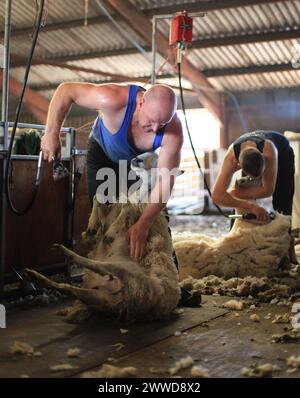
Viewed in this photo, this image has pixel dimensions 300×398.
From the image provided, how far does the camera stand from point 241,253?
4.47m

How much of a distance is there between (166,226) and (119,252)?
14.7 inches

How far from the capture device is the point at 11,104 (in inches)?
595

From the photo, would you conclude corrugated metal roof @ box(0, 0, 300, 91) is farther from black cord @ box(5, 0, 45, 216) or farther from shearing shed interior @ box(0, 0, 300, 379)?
black cord @ box(5, 0, 45, 216)

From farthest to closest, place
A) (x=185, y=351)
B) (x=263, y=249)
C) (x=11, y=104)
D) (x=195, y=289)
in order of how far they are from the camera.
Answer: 1. (x=11, y=104)
2. (x=263, y=249)
3. (x=195, y=289)
4. (x=185, y=351)

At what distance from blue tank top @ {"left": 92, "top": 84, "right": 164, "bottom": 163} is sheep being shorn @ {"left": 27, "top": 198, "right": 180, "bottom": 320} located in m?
0.37

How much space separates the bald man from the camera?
10.5 ft

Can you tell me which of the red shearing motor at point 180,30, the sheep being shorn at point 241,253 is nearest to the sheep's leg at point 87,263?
the sheep being shorn at point 241,253

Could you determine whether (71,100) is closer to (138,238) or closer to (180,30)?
(138,238)

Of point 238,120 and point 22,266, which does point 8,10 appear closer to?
point 22,266

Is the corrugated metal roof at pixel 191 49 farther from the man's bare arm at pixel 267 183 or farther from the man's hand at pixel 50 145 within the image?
the man's hand at pixel 50 145

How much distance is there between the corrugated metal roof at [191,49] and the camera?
10.1 metres

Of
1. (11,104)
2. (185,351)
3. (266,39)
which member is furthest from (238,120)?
(185,351)

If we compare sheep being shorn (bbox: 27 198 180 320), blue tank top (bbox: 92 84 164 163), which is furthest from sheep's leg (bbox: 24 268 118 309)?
blue tank top (bbox: 92 84 164 163)

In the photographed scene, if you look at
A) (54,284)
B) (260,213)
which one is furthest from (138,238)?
(260,213)
